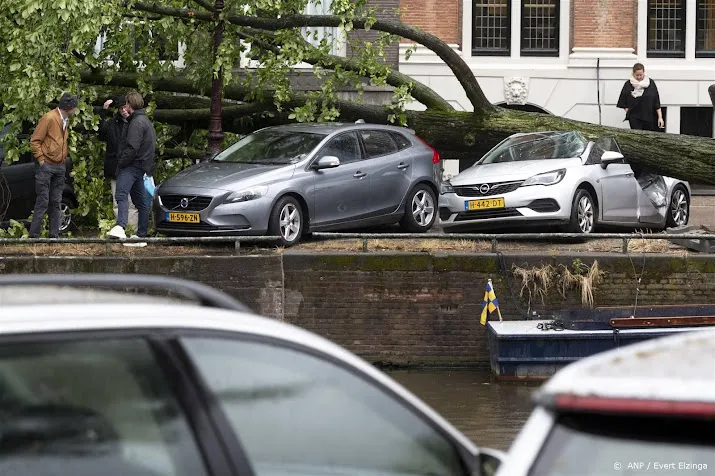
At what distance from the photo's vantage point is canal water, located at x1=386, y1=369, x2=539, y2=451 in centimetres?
1225

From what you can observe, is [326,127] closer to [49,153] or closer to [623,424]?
[49,153]

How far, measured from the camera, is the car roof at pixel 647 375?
2463 millimetres

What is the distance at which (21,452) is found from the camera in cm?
281

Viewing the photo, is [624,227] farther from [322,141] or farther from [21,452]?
[21,452]

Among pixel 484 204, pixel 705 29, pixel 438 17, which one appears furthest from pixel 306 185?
pixel 705 29

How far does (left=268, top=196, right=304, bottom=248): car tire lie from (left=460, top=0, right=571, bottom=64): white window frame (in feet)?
40.4

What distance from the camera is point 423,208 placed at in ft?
56.9

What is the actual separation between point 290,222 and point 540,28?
13565 millimetres

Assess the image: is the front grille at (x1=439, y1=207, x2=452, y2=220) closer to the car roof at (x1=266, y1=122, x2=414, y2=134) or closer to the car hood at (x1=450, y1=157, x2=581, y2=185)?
the car hood at (x1=450, y1=157, x2=581, y2=185)

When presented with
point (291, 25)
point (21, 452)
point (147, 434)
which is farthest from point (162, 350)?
point (291, 25)

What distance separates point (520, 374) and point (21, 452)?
41.2 ft

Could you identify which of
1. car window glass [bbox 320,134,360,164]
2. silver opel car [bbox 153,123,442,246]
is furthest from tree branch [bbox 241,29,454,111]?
car window glass [bbox 320,134,360,164]

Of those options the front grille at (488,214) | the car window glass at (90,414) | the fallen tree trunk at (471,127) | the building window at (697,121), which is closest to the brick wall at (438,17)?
the building window at (697,121)

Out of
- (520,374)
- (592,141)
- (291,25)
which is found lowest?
(520,374)
